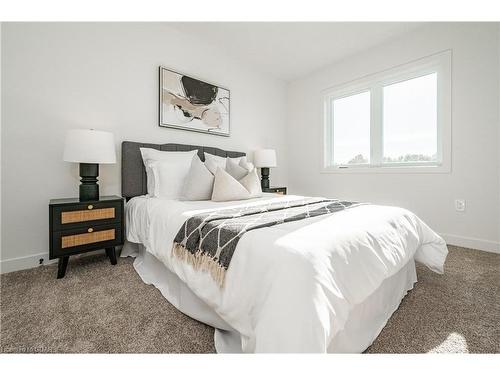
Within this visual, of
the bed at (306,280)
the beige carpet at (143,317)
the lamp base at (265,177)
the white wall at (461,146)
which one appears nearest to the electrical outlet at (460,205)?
the white wall at (461,146)

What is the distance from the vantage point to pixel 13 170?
1.93 metres

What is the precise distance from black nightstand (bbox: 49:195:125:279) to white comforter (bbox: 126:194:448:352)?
88 cm

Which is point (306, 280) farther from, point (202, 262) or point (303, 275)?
point (202, 262)

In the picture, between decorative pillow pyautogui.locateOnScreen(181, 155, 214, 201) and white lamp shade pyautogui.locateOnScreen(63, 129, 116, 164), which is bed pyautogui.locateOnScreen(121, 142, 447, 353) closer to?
decorative pillow pyautogui.locateOnScreen(181, 155, 214, 201)

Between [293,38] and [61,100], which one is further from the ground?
[293,38]

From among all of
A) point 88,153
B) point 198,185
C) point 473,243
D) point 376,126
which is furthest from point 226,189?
point 473,243

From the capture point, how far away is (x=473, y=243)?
2.49 metres

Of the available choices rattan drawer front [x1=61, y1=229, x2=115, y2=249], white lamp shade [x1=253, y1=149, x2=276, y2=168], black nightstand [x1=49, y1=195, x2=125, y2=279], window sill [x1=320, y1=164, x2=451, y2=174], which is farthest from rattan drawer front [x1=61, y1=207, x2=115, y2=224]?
window sill [x1=320, y1=164, x2=451, y2=174]

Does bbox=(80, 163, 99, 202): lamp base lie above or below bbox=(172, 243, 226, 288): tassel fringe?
above

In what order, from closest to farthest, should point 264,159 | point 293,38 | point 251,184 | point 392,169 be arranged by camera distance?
point 251,184 → point 293,38 → point 392,169 → point 264,159

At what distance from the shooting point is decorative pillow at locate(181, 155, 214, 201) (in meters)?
2.16

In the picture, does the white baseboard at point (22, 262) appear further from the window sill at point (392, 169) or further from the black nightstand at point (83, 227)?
the window sill at point (392, 169)

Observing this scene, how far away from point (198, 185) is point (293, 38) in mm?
2259

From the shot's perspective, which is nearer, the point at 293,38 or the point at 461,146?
the point at 461,146
